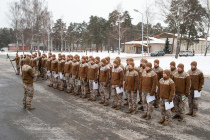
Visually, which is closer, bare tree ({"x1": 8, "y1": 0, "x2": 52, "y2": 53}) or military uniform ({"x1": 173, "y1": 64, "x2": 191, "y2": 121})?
military uniform ({"x1": 173, "y1": 64, "x2": 191, "y2": 121})

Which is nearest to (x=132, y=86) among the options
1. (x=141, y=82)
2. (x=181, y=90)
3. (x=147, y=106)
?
(x=141, y=82)

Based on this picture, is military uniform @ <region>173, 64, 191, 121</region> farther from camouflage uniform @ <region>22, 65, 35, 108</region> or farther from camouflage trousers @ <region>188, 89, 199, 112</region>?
camouflage uniform @ <region>22, 65, 35, 108</region>

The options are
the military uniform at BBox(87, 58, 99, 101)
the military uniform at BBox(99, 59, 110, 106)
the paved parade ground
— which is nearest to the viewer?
the paved parade ground

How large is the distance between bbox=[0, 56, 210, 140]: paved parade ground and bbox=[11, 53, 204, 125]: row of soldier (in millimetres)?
433

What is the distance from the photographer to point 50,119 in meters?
6.60

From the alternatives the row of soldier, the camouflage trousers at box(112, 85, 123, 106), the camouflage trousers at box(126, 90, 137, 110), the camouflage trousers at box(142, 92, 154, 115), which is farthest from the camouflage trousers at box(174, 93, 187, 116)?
the camouflage trousers at box(112, 85, 123, 106)

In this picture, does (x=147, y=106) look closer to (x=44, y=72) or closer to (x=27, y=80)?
(x=27, y=80)

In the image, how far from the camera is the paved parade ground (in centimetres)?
535

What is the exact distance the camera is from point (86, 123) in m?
6.22

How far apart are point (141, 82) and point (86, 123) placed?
8.00 ft

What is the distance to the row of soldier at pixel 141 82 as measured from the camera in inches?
247

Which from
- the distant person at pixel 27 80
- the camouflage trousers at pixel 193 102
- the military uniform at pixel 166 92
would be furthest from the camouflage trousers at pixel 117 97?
the distant person at pixel 27 80

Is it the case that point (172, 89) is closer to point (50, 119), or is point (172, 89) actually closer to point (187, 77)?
point (187, 77)

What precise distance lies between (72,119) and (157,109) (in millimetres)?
3541
